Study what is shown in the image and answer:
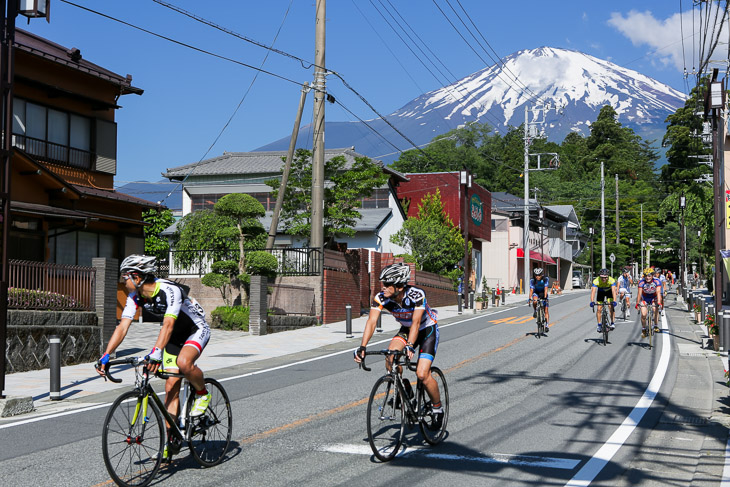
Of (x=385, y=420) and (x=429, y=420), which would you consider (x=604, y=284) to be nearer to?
(x=429, y=420)

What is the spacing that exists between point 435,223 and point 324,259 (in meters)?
17.7

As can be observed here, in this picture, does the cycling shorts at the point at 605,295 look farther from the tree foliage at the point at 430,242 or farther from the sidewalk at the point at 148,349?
the tree foliage at the point at 430,242

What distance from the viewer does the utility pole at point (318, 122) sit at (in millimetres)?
25844

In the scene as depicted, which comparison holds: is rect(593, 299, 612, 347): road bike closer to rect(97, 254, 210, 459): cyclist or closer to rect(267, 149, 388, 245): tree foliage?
rect(97, 254, 210, 459): cyclist

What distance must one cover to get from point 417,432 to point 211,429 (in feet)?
8.83

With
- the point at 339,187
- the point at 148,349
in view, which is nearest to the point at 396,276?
the point at 148,349

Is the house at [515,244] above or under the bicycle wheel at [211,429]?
above

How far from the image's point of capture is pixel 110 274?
1841 cm

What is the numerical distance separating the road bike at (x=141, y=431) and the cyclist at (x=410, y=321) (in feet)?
5.56

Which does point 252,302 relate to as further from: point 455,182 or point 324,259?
point 455,182

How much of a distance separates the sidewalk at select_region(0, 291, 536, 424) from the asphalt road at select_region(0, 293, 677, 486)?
2.74 feet

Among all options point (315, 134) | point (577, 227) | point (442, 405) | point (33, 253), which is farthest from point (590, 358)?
point (577, 227)

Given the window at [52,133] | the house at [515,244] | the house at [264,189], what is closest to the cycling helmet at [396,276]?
the window at [52,133]

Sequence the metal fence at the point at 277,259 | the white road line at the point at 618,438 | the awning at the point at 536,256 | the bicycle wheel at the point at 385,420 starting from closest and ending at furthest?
the white road line at the point at 618,438
the bicycle wheel at the point at 385,420
the metal fence at the point at 277,259
the awning at the point at 536,256
